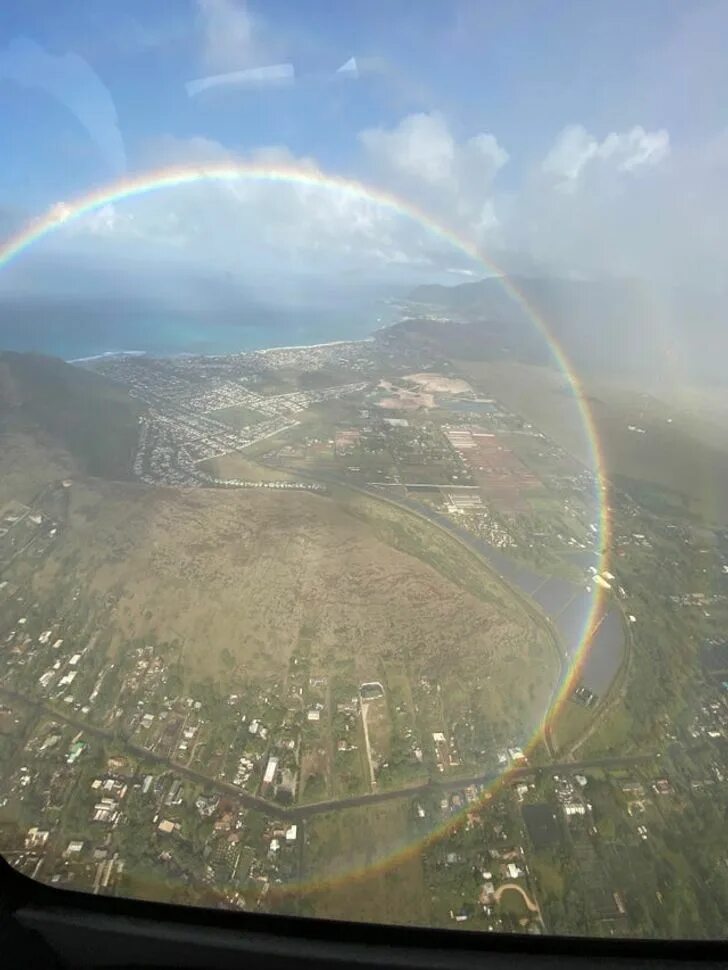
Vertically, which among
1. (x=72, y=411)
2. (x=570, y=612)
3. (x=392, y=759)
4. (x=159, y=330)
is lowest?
(x=159, y=330)

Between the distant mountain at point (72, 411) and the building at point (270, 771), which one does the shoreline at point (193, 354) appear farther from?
the building at point (270, 771)

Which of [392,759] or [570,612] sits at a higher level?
[392,759]

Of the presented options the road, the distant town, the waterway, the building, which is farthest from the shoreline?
the building

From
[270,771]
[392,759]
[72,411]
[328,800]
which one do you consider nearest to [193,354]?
[72,411]

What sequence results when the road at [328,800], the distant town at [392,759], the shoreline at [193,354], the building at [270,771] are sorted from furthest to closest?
the shoreline at [193,354]
the building at [270,771]
the road at [328,800]
the distant town at [392,759]

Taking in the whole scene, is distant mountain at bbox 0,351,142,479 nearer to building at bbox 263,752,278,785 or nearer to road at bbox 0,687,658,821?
road at bbox 0,687,658,821

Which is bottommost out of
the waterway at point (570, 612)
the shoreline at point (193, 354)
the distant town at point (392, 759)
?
the shoreline at point (193, 354)

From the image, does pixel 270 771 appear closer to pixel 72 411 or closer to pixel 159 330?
pixel 72 411

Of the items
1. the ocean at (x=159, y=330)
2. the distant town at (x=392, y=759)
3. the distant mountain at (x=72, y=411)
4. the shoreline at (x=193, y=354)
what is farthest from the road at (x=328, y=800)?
the ocean at (x=159, y=330)
